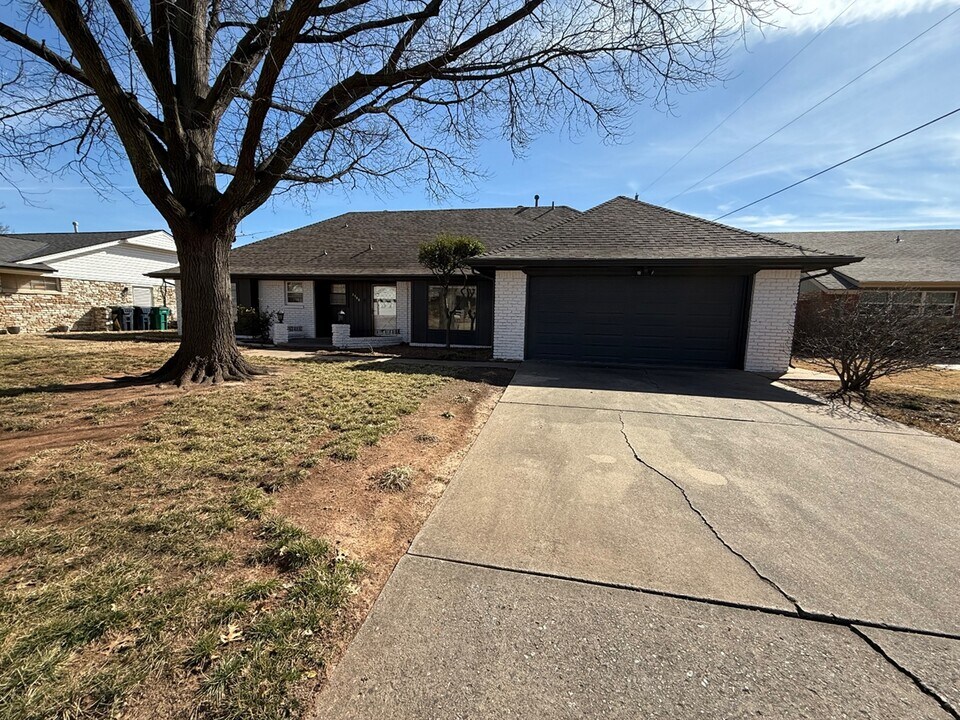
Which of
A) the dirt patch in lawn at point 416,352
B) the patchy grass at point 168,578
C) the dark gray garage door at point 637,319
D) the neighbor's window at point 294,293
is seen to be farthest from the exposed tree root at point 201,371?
the neighbor's window at point 294,293

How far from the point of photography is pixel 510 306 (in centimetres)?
1012

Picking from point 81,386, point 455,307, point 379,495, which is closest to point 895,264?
point 455,307

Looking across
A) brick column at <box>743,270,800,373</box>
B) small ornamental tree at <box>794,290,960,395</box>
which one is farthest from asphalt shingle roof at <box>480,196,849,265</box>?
small ornamental tree at <box>794,290,960,395</box>

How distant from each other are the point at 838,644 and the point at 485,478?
2356 millimetres

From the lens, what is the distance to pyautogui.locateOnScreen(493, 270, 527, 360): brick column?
10023 millimetres

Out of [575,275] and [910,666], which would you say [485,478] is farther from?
[575,275]

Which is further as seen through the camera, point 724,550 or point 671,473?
point 671,473

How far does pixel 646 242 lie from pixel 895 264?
1432cm

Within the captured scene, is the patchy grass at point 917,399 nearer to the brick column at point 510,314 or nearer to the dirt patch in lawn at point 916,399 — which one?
the dirt patch in lawn at point 916,399

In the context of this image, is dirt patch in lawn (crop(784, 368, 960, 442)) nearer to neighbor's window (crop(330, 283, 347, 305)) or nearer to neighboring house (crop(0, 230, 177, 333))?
neighbor's window (crop(330, 283, 347, 305))

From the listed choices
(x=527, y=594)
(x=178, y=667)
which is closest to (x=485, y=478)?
(x=527, y=594)

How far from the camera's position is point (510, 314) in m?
10.2

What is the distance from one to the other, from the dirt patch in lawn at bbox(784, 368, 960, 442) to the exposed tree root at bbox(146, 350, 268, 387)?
10.1 meters

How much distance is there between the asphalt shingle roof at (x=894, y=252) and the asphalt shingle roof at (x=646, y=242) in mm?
7349
